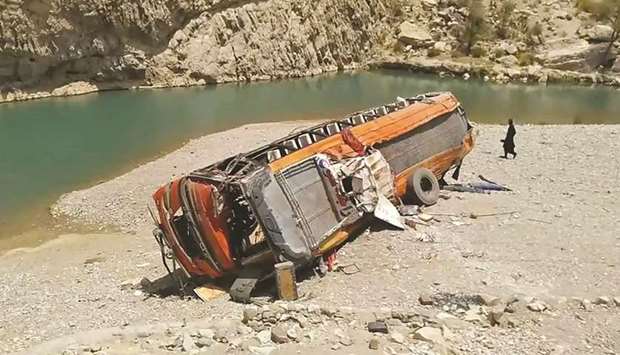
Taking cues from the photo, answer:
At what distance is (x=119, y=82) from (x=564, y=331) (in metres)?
48.7

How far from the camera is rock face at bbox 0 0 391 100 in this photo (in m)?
48.9

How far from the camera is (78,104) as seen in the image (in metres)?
46.6

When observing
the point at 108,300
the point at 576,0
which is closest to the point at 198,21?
the point at 576,0

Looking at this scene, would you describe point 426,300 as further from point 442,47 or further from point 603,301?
point 442,47

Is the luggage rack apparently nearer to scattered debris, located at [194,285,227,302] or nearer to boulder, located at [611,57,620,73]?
scattered debris, located at [194,285,227,302]

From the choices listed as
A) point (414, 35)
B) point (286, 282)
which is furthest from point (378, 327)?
point (414, 35)

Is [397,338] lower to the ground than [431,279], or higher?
higher

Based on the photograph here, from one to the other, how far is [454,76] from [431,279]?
4602 centimetres

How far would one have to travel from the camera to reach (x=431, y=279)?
1290cm

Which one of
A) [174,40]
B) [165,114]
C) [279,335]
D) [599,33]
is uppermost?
[174,40]

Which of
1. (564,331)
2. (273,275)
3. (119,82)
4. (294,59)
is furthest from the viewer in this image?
(294,59)

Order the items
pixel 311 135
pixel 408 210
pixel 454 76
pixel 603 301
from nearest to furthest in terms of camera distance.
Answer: pixel 603 301 < pixel 408 210 < pixel 311 135 < pixel 454 76

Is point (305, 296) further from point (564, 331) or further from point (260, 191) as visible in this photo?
point (564, 331)

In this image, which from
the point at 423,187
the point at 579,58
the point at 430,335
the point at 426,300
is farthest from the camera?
the point at 579,58
